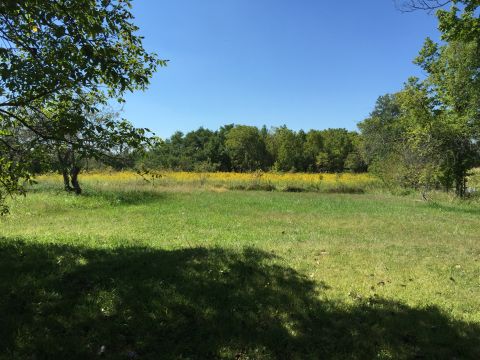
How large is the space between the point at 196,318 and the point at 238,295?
875 millimetres

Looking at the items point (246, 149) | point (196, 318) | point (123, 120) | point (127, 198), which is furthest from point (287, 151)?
point (196, 318)

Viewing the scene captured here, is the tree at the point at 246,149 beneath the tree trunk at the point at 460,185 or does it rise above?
above

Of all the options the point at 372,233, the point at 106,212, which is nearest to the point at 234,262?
the point at 372,233

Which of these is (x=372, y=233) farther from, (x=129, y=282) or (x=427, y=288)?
(x=129, y=282)

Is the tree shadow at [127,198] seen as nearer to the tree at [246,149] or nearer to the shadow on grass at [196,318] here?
the shadow on grass at [196,318]

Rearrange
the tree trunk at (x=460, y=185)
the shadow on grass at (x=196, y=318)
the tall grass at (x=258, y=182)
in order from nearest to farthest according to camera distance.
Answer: the shadow on grass at (x=196, y=318) → the tree trunk at (x=460, y=185) → the tall grass at (x=258, y=182)

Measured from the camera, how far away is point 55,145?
645 cm

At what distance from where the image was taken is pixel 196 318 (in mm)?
4496

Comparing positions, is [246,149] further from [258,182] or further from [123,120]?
[123,120]

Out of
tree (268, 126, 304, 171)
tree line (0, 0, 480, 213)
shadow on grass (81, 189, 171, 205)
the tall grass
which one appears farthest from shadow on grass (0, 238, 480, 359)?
tree (268, 126, 304, 171)

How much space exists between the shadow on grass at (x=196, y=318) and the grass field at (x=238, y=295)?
2cm

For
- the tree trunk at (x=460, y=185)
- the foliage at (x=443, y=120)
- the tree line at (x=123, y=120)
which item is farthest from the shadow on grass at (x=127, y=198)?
the tree trunk at (x=460, y=185)

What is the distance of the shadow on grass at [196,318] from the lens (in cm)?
388

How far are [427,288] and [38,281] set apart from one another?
5.71 metres
